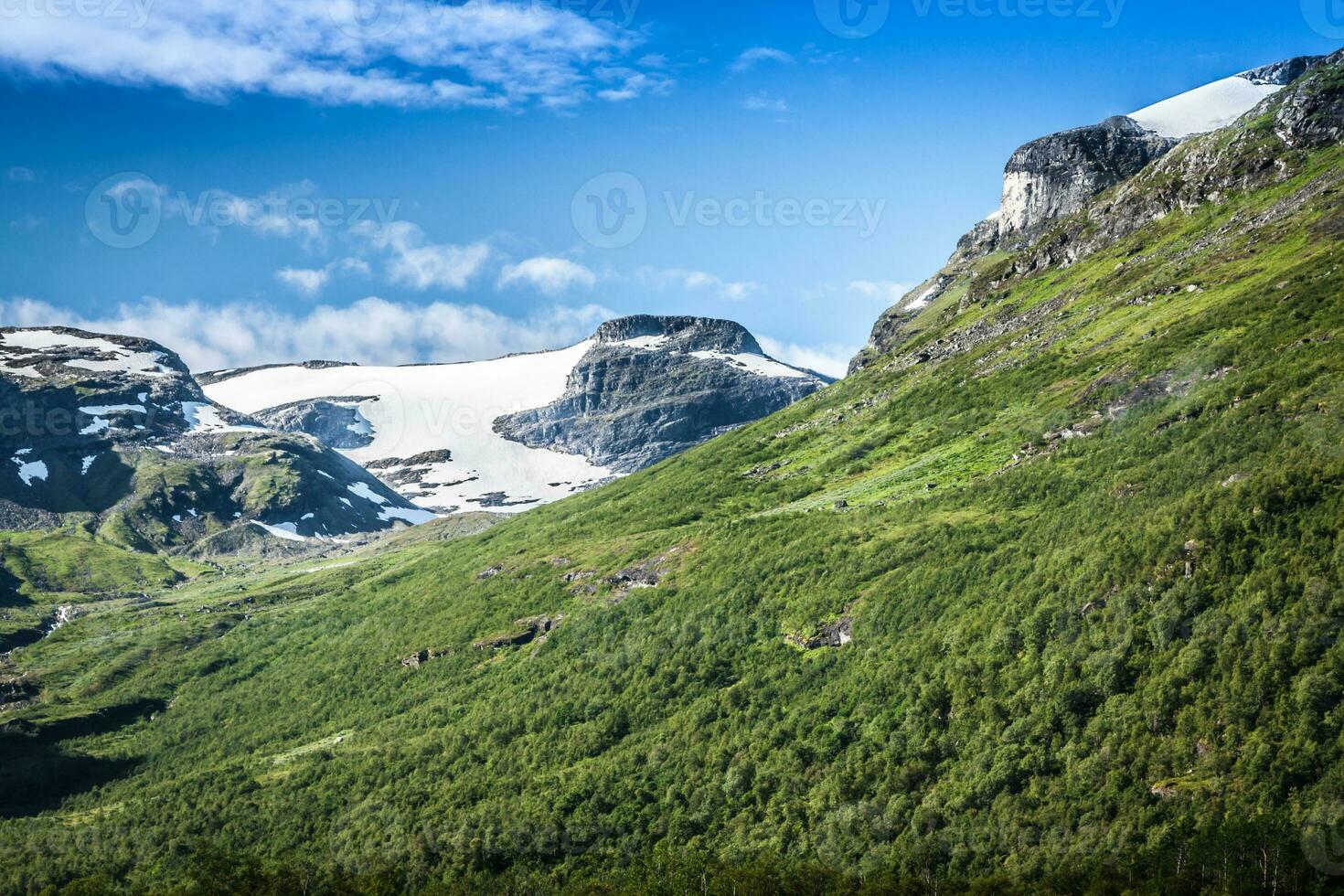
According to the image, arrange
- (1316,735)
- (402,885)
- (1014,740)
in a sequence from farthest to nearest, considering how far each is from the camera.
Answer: (402,885) < (1014,740) < (1316,735)

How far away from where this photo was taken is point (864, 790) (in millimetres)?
143875

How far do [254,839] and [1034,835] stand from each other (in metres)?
121

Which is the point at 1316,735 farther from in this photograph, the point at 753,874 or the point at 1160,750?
the point at 753,874

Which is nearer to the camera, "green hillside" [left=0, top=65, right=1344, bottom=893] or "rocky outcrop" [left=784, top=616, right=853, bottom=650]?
"green hillside" [left=0, top=65, right=1344, bottom=893]

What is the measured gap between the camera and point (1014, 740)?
136 metres

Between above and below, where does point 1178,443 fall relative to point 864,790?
above

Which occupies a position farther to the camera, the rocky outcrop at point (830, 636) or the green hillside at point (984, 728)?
the rocky outcrop at point (830, 636)

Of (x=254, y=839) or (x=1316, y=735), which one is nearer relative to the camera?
(x=1316, y=735)

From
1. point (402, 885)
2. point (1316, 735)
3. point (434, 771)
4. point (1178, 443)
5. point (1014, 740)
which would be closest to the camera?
point (1316, 735)

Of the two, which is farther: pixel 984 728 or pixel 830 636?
pixel 830 636

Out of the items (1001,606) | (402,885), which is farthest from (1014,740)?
(402,885)

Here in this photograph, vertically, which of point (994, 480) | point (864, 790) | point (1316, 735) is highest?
point (994, 480)

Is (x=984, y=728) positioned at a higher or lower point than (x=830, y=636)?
lower

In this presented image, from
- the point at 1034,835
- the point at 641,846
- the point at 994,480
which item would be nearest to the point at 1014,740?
the point at 1034,835
